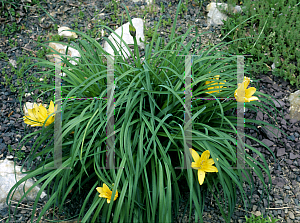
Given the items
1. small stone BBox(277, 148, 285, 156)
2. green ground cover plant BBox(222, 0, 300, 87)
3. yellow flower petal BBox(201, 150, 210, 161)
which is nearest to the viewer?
yellow flower petal BBox(201, 150, 210, 161)

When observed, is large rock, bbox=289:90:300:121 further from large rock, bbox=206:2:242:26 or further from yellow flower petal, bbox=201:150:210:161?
yellow flower petal, bbox=201:150:210:161

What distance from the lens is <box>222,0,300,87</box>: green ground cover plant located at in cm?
310

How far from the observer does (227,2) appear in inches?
146

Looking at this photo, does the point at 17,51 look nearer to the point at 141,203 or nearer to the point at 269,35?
the point at 141,203

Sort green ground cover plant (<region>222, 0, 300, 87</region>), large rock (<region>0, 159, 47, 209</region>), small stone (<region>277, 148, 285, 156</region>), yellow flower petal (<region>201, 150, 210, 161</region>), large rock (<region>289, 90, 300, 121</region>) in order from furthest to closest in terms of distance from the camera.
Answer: green ground cover plant (<region>222, 0, 300, 87</region>) → large rock (<region>289, 90, 300, 121</region>) → small stone (<region>277, 148, 285, 156</region>) → large rock (<region>0, 159, 47, 209</region>) → yellow flower petal (<region>201, 150, 210, 161</region>)

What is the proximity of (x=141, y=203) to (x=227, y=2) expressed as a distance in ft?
9.30

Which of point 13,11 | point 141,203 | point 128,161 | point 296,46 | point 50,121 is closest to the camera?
point 128,161

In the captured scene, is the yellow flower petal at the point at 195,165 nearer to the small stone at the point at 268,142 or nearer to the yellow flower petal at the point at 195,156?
the yellow flower petal at the point at 195,156

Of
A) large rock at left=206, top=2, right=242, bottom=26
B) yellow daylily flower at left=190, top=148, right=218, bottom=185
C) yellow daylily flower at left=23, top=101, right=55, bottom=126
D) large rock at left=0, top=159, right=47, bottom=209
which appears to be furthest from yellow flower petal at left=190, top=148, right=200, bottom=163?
large rock at left=206, top=2, right=242, bottom=26

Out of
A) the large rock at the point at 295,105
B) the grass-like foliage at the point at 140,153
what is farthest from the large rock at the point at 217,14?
the grass-like foliage at the point at 140,153

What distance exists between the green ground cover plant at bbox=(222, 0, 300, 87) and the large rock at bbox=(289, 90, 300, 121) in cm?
12

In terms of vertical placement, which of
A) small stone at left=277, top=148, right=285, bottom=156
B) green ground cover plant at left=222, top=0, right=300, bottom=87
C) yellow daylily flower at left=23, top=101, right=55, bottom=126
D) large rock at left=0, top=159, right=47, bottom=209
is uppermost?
green ground cover plant at left=222, top=0, right=300, bottom=87

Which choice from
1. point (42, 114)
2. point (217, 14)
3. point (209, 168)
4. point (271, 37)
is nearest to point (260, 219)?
point (209, 168)

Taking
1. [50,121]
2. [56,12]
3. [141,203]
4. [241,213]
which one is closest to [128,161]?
Answer: [141,203]
